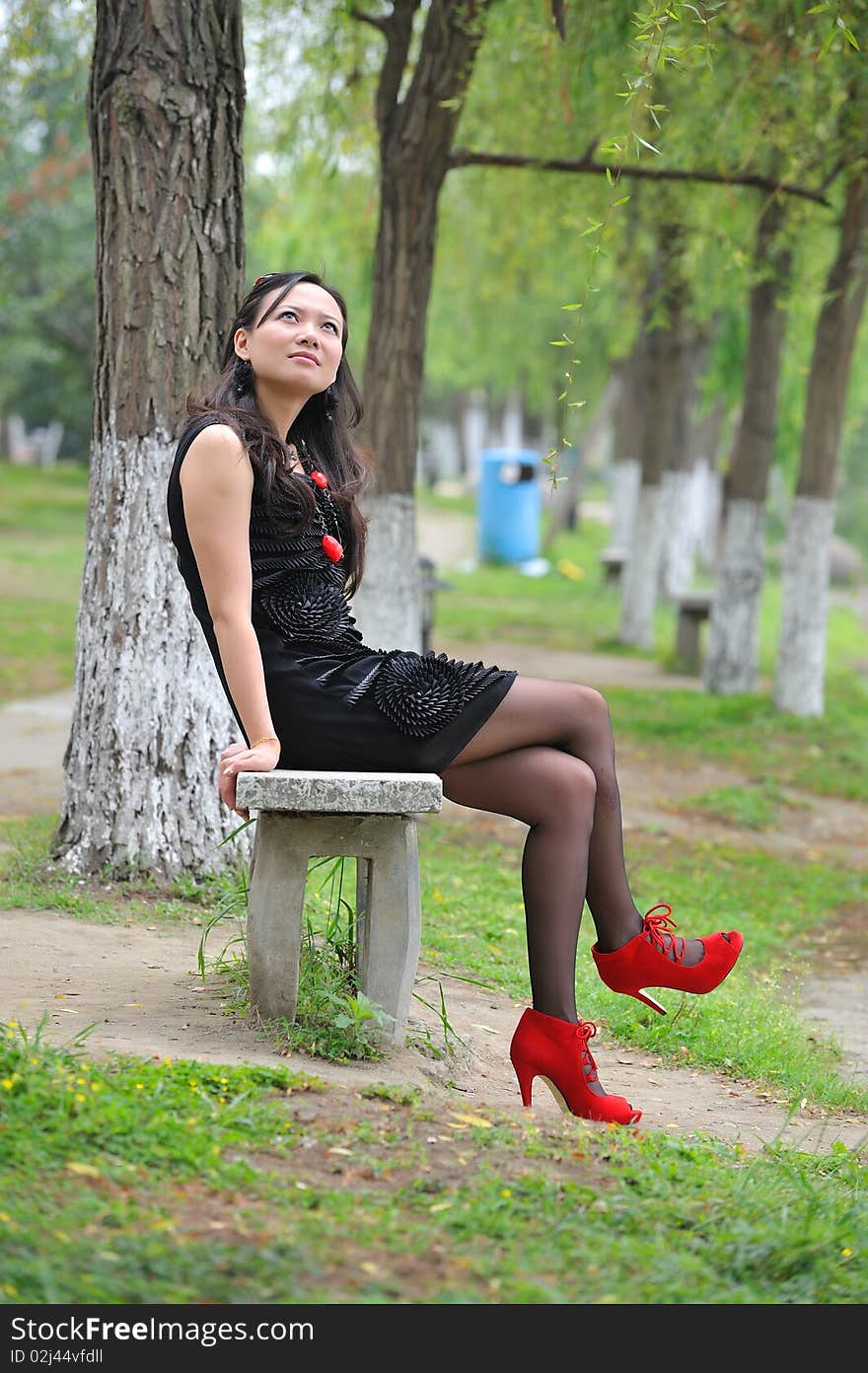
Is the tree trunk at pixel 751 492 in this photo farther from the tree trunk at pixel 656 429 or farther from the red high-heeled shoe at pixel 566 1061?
the red high-heeled shoe at pixel 566 1061

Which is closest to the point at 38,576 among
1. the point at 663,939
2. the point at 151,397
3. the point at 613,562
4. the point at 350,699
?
the point at 613,562

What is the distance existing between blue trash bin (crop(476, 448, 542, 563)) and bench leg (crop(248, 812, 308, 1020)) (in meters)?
23.3

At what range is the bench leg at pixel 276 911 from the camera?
3.73 m

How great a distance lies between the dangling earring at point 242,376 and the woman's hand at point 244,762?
0.93 meters

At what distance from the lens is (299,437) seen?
407 centimetres

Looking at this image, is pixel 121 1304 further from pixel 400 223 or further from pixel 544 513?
pixel 544 513

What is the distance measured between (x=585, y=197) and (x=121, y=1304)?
33.5ft

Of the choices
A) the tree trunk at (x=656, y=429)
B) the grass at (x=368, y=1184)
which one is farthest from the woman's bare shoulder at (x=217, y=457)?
the tree trunk at (x=656, y=429)

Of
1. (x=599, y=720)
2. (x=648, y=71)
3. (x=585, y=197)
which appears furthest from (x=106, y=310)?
(x=585, y=197)

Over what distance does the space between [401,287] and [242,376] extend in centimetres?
448

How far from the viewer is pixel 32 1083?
310 centimetres

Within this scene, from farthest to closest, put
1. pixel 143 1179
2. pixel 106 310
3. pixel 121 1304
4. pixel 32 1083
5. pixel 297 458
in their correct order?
pixel 106 310 → pixel 297 458 → pixel 32 1083 → pixel 143 1179 → pixel 121 1304

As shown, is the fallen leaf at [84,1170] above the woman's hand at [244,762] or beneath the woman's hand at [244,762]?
beneath

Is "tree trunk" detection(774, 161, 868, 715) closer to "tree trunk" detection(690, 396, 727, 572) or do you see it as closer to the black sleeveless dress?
the black sleeveless dress
